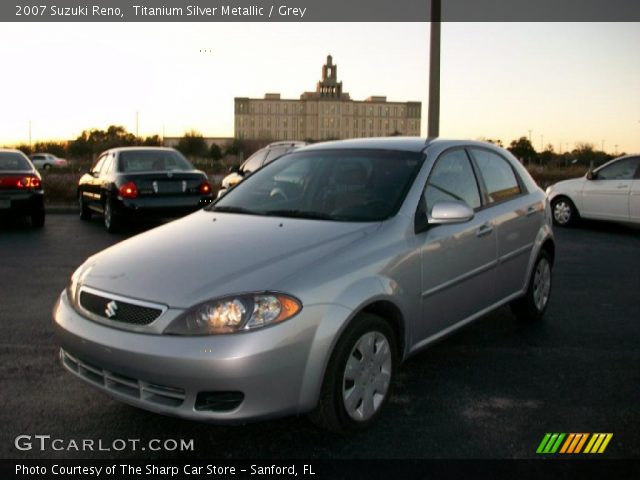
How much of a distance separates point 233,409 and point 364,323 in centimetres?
76

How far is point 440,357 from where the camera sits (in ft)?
14.4

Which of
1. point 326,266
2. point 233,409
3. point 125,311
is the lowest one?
point 233,409

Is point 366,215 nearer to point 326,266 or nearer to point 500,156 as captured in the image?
point 326,266

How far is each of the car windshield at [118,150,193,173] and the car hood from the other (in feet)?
24.2

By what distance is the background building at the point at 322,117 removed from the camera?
14338cm

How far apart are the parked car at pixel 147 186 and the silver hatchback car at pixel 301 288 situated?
6063 millimetres

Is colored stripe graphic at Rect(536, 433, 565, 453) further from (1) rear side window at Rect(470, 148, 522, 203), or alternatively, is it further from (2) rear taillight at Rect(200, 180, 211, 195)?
(2) rear taillight at Rect(200, 180, 211, 195)

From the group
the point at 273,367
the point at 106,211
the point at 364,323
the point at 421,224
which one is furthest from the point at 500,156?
the point at 106,211

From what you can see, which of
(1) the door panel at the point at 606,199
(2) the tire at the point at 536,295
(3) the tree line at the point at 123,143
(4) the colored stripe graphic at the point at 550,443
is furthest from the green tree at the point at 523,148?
(4) the colored stripe graphic at the point at 550,443

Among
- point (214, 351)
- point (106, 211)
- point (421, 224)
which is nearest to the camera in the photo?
point (214, 351)

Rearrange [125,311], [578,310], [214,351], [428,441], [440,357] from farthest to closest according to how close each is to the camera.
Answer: [578,310] < [440,357] < [428,441] < [125,311] < [214,351]

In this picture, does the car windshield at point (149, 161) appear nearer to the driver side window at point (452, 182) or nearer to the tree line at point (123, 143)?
the driver side window at point (452, 182)

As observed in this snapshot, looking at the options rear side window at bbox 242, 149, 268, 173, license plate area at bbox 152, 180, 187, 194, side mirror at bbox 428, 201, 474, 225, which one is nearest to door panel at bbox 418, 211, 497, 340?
side mirror at bbox 428, 201, 474, 225

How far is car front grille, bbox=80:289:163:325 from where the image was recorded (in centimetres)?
289
